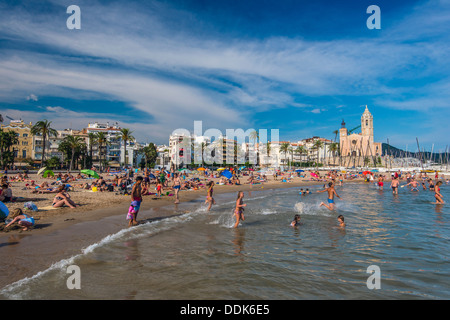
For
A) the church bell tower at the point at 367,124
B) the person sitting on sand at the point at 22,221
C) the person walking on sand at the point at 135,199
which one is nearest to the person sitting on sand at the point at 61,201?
the person sitting on sand at the point at 22,221

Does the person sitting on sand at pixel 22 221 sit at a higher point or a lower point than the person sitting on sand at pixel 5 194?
lower

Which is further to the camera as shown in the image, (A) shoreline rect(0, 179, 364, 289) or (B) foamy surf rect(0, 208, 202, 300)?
(A) shoreline rect(0, 179, 364, 289)

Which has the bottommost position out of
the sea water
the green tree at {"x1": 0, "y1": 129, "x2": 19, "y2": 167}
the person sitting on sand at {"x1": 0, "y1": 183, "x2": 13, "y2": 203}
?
the sea water

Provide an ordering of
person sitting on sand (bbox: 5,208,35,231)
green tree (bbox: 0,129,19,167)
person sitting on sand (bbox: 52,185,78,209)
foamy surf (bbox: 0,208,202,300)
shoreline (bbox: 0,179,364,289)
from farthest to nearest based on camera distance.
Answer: green tree (bbox: 0,129,19,167) → person sitting on sand (bbox: 52,185,78,209) → person sitting on sand (bbox: 5,208,35,231) → shoreline (bbox: 0,179,364,289) → foamy surf (bbox: 0,208,202,300)

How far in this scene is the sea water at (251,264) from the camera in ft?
16.7

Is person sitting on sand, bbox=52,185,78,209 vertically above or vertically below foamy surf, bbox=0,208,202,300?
above

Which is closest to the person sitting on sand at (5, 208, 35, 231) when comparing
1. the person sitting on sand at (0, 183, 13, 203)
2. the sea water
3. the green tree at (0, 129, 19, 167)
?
the sea water

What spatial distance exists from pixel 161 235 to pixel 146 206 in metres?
6.89

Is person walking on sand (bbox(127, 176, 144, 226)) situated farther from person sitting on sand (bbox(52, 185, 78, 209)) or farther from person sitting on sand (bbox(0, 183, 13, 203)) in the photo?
person sitting on sand (bbox(0, 183, 13, 203))

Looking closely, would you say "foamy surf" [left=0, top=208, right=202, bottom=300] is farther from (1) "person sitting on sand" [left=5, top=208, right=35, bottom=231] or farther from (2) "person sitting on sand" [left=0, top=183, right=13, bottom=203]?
(2) "person sitting on sand" [left=0, top=183, right=13, bottom=203]

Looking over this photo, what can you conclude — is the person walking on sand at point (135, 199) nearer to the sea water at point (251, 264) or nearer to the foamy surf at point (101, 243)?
the foamy surf at point (101, 243)

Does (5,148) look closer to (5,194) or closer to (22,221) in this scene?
(5,194)

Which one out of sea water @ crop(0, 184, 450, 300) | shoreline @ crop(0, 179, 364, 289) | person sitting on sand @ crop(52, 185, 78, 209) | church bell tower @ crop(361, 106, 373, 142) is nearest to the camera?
sea water @ crop(0, 184, 450, 300)

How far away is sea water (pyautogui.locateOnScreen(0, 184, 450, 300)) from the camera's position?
5.08m
